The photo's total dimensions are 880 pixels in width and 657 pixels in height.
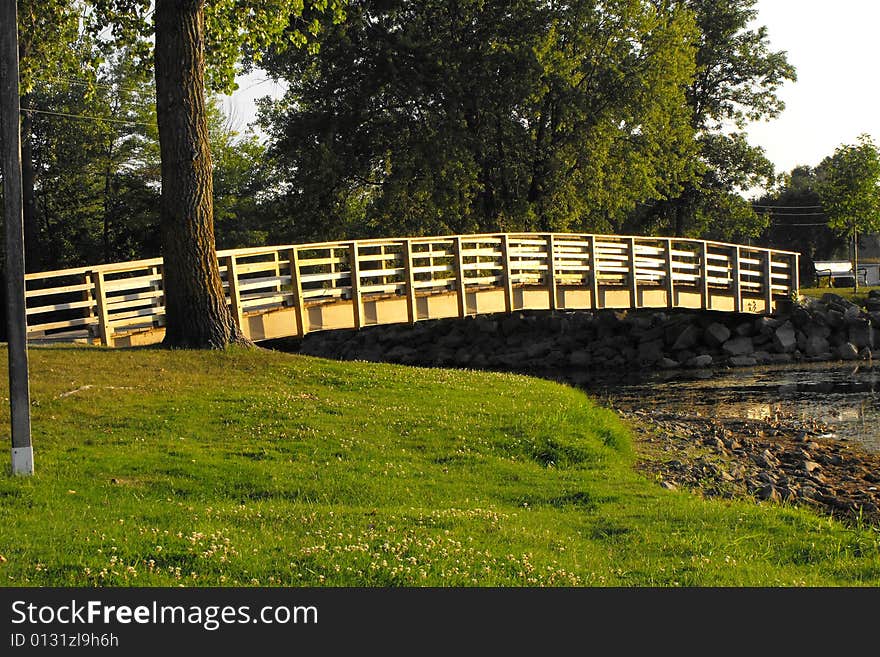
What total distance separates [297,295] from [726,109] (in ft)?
119

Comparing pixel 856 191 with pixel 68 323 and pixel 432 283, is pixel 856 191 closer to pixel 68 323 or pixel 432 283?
pixel 432 283

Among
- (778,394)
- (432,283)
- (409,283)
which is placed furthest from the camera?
(432,283)

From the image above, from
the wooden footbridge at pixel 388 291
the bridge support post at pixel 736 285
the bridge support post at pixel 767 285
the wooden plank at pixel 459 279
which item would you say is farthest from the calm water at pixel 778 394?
the bridge support post at pixel 767 285

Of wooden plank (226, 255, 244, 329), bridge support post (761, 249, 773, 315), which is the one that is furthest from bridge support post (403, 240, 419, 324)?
bridge support post (761, 249, 773, 315)

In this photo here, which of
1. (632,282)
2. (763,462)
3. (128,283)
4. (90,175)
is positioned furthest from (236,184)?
(763,462)

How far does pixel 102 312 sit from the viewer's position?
69.6 ft

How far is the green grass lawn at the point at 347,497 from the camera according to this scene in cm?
798

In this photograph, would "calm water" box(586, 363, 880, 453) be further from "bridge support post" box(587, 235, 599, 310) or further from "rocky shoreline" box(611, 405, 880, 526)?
"bridge support post" box(587, 235, 599, 310)

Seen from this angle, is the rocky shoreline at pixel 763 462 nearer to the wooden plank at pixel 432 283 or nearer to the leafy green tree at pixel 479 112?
the wooden plank at pixel 432 283

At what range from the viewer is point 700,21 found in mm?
52406

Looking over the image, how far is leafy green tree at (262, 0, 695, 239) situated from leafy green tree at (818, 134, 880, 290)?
17.1 metres

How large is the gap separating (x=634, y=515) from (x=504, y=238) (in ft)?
64.1

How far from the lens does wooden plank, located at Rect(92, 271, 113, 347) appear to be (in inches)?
826

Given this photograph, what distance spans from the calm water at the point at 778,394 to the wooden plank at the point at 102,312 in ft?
41.3
